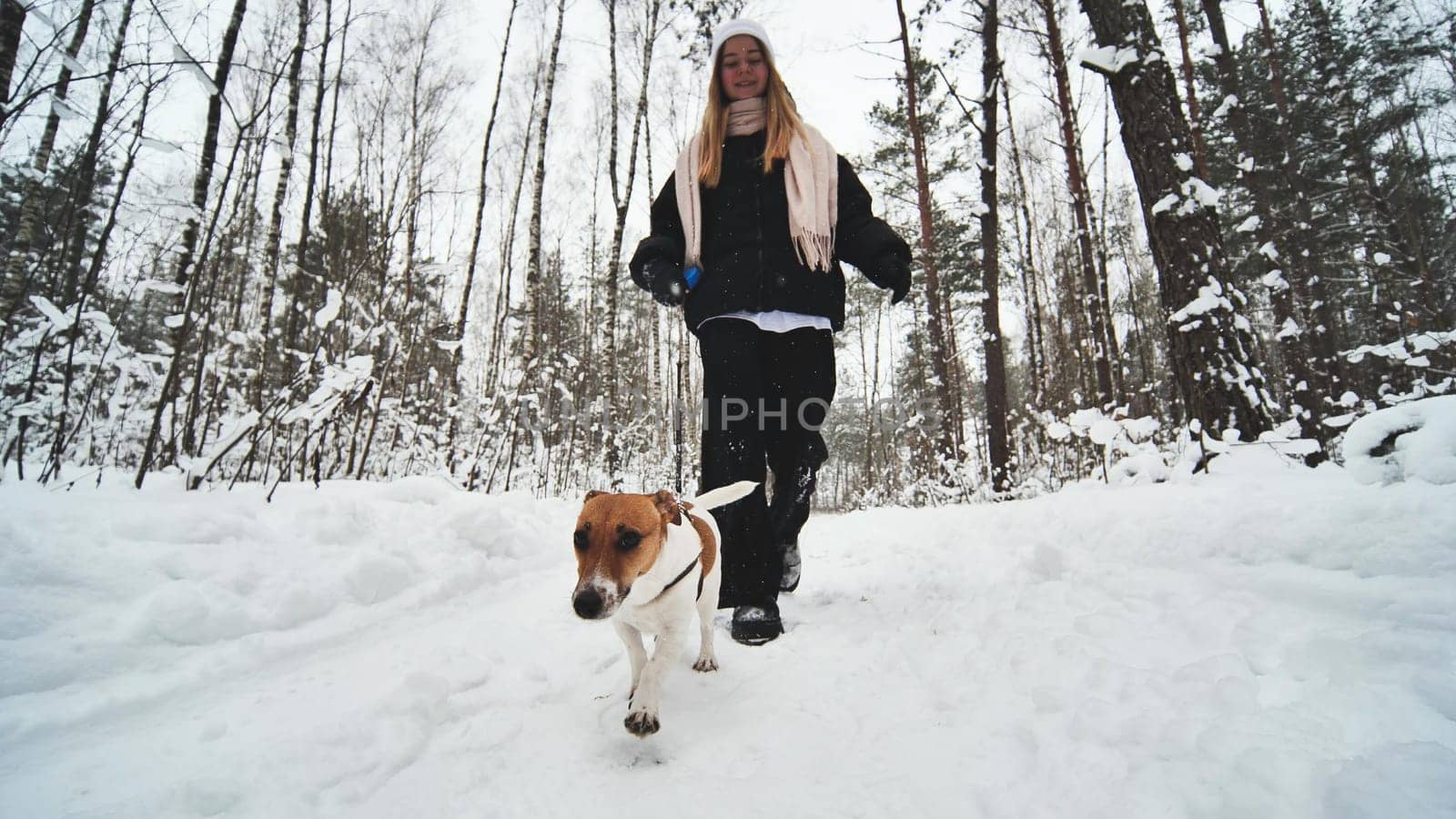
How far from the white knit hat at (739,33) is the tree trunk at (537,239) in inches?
272

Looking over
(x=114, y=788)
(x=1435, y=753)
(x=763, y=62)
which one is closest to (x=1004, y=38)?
(x=763, y=62)

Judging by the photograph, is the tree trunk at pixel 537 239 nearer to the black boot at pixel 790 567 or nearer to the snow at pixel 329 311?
the snow at pixel 329 311

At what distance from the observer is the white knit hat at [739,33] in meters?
2.80

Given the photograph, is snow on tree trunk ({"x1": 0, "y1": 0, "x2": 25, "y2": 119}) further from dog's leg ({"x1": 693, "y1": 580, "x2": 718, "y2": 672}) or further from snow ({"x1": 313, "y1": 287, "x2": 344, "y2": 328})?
dog's leg ({"x1": 693, "y1": 580, "x2": 718, "y2": 672})

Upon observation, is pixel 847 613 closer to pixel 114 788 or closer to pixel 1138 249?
pixel 114 788

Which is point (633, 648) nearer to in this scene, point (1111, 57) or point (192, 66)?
point (192, 66)

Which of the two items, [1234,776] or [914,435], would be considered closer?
[1234,776]

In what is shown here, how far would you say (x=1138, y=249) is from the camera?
21562 mm

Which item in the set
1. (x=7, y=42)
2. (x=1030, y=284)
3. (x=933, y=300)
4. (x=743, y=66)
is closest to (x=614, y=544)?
(x=743, y=66)

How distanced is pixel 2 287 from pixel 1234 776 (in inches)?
371

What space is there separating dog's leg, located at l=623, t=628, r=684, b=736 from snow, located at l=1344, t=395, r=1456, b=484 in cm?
239

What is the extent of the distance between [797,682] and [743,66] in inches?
108

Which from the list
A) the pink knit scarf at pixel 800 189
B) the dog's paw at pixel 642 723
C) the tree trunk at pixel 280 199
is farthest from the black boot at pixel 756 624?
the tree trunk at pixel 280 199

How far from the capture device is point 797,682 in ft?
6.50
